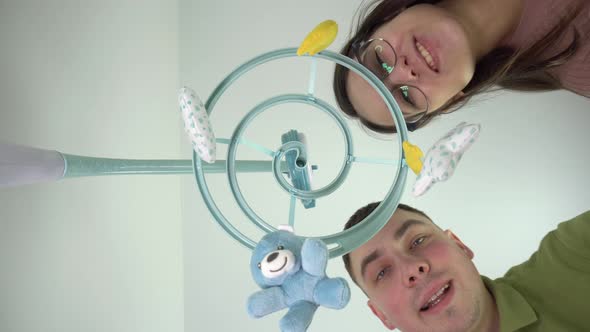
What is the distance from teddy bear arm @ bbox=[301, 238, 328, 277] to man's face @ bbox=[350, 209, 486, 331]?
0.40m

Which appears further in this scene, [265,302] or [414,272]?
[414,272]

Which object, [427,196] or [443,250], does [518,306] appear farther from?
[427,196]

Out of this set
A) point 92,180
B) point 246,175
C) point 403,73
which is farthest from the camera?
point 246,175

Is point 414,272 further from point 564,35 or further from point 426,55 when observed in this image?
point 564,35

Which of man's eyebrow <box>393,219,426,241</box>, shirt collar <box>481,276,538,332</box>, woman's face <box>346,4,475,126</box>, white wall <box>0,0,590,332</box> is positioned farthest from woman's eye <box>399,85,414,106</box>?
white wall <box>0,0,590,332</box>

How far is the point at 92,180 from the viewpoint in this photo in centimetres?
90

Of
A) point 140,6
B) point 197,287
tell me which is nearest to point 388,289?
point 197,287

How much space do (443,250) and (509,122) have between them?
2.21 feet

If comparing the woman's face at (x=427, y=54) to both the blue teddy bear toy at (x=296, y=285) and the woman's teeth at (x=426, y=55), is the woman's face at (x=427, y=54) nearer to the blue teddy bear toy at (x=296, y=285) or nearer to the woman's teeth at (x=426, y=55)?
the woman's teeth at (x=426, y=55)

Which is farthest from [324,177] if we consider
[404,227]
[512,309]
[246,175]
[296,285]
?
[296,285]

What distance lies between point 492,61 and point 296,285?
70 cm

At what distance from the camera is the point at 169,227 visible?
1287 millimetres

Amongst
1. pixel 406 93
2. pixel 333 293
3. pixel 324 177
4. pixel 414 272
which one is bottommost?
pixel 333 293

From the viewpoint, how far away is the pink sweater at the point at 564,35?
2.77 ft
